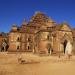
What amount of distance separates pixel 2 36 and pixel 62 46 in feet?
134

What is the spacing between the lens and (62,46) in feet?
154

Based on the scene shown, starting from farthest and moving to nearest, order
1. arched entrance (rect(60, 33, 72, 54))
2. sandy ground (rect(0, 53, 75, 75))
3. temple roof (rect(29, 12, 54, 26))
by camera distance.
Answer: temple roof (rect(29, 12, 54, 26)), arched entrance (rect(60, 33, 72, 54)), sandy ground (rect(0, 53, 75, 75))

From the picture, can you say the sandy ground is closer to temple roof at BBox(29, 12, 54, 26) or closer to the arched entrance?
the arched entrance

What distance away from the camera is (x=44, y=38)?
4966 cm

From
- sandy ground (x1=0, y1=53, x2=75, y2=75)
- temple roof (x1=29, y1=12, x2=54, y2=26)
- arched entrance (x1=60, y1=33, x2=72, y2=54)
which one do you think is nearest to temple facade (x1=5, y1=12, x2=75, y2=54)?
arched entrance (x1=60, y1=33, x2=72, y2=54)

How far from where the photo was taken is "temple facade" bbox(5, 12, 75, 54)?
154 feet

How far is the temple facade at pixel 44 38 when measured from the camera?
46.9m

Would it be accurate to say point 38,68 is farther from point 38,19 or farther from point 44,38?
point 38,19

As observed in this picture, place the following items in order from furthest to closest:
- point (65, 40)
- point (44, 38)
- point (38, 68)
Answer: point (44, 38)
point (65, 40)
point (38, 68)

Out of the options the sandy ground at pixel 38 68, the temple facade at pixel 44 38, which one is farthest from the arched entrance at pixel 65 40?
the sandy ground at pixel 38 68

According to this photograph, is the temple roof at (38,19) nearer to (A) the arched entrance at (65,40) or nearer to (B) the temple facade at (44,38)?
(B) the temple facade at (44,38)

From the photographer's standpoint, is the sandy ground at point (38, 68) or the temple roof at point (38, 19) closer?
the sandy ground at point (38, 68)

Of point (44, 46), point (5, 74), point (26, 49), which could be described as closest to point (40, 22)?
point (26, 49)

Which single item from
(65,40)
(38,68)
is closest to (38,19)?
(65,40)
